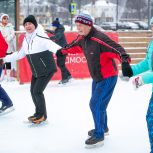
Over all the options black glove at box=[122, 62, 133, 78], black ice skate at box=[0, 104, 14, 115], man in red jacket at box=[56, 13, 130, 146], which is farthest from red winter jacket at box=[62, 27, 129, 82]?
black ice skate at box=[0, 104, 14, 115]

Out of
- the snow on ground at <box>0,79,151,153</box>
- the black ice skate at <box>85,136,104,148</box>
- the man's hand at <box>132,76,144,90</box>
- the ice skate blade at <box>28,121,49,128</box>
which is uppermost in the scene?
the man's hand at <box>132,76,144,90</box>

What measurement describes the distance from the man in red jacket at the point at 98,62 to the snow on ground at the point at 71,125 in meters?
0.32

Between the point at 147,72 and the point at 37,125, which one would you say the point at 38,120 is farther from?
the point at 147,72

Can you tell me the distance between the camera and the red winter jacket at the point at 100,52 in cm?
417

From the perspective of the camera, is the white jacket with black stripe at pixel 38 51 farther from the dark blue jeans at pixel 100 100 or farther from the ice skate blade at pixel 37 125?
the dark blue jeans at pixel 100 100

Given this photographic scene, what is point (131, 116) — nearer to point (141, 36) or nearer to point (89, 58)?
point (89, 58)

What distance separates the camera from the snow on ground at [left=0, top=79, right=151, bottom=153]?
4492 mm

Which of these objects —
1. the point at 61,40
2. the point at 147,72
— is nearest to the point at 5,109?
the point at 147,72

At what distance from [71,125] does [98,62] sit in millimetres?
1567

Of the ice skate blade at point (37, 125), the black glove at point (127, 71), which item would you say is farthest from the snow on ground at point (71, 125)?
the black glove at point (127, 71)

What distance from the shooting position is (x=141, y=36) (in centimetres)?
1362

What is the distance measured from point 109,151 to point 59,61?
5130 millimetres

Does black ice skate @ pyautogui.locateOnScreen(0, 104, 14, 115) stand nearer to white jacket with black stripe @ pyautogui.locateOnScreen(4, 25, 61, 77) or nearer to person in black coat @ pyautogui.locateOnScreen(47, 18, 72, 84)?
white jacket with black stripe @ pyautogui.locateOnScreen(4, 25, 61, 77)

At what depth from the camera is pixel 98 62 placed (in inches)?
169
